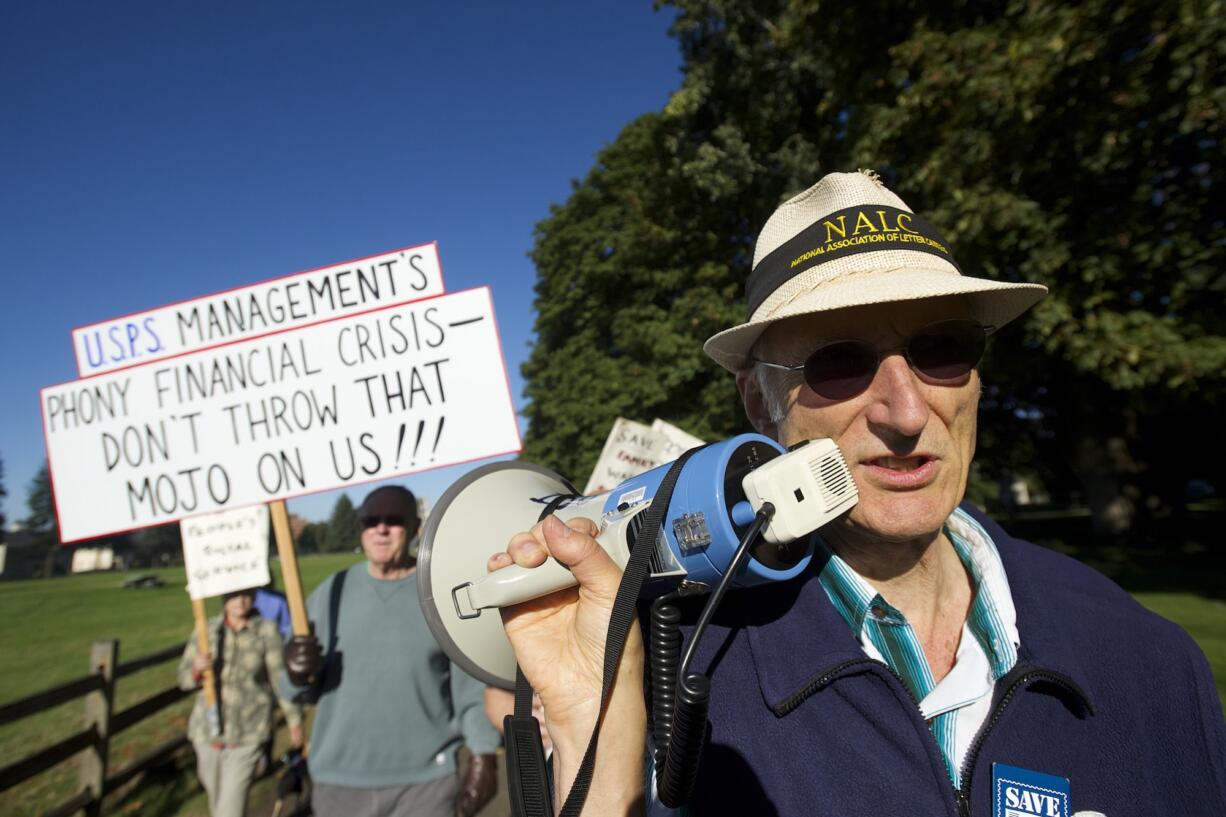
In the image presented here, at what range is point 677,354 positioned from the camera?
13.3 meters

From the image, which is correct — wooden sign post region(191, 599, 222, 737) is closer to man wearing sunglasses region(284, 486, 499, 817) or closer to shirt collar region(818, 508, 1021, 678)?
man wearing sunglasses region(284, 486, 499, 817)

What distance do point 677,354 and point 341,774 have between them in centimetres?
1066

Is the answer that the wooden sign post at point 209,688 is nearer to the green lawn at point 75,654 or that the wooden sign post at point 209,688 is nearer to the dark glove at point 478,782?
the green lawn at point 75,654

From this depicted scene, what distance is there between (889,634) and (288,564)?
9.08 ft

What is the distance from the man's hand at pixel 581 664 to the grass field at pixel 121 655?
625 cm

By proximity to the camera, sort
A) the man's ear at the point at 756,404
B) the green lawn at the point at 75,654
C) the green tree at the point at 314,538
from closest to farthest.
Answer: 1. the man's ear at the point at 756,404
2. the green lawn at the point at 75,654
3. the green tree at the point at 314,538

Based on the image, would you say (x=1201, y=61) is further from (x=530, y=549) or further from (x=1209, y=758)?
(x=530, y=549)

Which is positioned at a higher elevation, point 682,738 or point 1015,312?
point 1015,312

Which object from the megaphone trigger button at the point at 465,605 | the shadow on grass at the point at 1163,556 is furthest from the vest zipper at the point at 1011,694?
the shadow on grass at the point at 1163,556

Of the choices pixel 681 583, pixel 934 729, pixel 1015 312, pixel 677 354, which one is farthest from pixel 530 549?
pixel 677 354

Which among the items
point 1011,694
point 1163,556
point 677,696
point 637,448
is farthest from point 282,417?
point 1163,556

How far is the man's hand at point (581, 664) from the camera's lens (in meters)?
1.07

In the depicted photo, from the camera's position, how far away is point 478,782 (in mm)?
3445

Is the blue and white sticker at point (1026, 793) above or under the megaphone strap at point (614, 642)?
under
